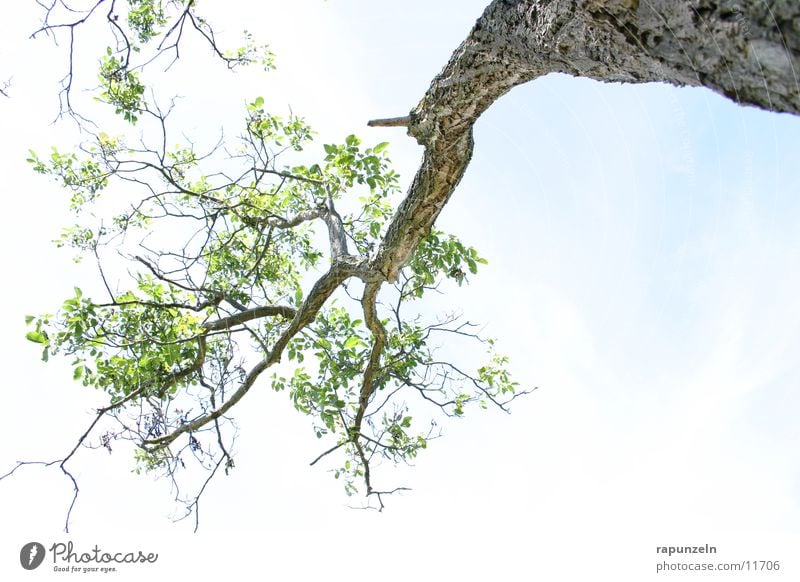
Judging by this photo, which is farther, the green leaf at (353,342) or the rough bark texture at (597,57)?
the green leaf at (353,342)

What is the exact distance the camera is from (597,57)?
1.66 meters

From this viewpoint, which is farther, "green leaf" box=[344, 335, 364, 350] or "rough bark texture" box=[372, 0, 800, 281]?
"green leaf" box=[344, 335, 364, 350]

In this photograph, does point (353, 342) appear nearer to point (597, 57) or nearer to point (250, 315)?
point (250, 315)

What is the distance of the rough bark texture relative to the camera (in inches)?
40.4

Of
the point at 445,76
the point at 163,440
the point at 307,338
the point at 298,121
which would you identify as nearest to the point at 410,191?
the point at 445,76

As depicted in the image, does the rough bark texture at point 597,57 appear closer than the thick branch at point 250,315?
Yes

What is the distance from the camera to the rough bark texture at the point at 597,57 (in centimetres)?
103

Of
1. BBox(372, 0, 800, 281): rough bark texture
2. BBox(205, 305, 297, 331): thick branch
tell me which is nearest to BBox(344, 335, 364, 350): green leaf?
BBox(205, 305, 297, 331): thick branch

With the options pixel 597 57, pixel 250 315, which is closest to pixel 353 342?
pixel 250 315

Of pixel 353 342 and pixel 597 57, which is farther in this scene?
pixel 353 342

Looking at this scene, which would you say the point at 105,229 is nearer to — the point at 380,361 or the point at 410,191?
the point at 380,361

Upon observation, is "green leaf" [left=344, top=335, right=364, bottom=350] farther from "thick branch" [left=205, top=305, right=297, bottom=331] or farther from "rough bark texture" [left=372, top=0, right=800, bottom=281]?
"rough bark texture" [left=372, top=0, right=800, bottom=281]

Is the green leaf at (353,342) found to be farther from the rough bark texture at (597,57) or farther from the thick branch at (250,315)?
the rough bark texture at (597,57)

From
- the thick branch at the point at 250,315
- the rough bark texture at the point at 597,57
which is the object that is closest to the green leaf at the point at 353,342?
the thick branch at the point at 250,315
